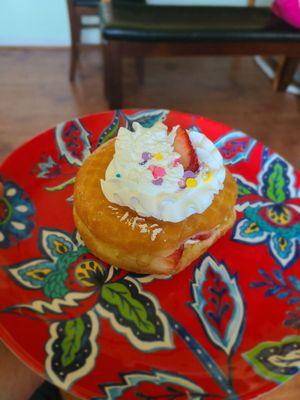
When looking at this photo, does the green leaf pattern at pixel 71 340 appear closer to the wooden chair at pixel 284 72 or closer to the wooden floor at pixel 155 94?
the wooden floor at pixel 155 94

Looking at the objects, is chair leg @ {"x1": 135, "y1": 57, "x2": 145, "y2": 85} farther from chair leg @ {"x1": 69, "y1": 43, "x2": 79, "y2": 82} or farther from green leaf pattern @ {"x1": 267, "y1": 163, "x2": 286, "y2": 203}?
green leaf pattern @ {"x1": 267, "y1": 163, "x2": 286, "y2": 203}

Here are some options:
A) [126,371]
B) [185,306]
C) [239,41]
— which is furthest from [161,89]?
[126,371]

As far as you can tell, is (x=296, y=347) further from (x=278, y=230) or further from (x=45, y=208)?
(x=45, y=208)

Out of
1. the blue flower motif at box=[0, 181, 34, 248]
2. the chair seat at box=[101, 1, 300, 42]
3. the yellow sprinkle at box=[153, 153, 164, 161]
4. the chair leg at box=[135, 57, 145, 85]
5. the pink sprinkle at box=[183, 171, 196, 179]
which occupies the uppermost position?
the chair seat at box=[101, 1, 300, 42]

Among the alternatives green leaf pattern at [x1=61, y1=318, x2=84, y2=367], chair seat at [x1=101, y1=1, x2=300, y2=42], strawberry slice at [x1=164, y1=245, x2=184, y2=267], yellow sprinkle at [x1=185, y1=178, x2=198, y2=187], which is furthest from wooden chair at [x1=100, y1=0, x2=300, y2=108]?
green leaf pattern at [x1=61, y1=318, x2=84, y2=367]

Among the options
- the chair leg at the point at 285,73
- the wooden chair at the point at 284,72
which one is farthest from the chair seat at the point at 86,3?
the chair leg at the point at 285,73

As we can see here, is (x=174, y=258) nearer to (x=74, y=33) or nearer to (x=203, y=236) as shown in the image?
(x=203, y=236)

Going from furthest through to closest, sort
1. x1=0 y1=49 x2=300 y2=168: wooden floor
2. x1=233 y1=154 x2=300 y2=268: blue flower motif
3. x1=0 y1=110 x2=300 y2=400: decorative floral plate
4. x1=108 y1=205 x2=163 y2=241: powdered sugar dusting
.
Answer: x1=0 y1=49 x2=300 y2=168: wooden floor
x1=233 y1=154 x2=300 y2=268: blue flower motif
x1=108 y1=205 x2=163 y2=241: powdered sugar dusting
x1=0 y1=110 x2=300 y2=400: decorative floral plate
